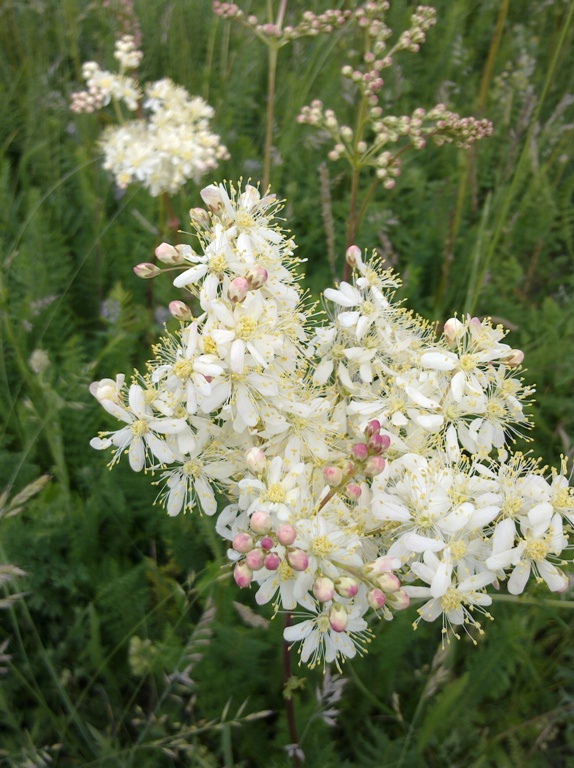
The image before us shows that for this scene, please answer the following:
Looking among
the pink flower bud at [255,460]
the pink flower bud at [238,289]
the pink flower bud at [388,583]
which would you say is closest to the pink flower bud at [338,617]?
the pink flower bud at [388,583]

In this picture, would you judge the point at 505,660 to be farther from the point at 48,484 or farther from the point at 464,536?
the point at 48,484

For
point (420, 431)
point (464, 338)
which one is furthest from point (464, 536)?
point (464, 338)

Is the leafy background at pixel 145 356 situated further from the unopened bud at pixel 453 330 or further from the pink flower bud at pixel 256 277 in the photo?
the pink flower bud at pixel 256 277

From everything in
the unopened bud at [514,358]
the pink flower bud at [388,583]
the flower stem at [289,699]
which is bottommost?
the flower stem at [289,699]

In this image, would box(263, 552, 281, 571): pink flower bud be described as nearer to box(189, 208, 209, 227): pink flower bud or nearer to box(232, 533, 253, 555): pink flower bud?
box(232, 533, 253, 555): pink flower bud

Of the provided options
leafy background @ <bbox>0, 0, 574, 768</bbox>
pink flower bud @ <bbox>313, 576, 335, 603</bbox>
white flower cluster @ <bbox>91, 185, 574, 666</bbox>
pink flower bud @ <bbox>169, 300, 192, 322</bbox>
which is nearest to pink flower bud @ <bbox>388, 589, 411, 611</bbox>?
white flower cluster @ <bbox>91, 185, 574, 666</bbox>
